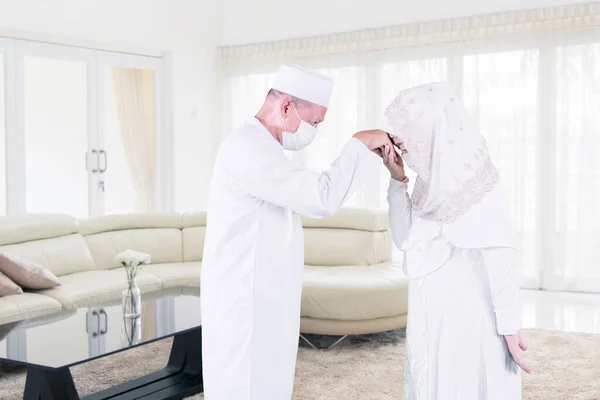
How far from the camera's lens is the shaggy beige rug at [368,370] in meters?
3.28

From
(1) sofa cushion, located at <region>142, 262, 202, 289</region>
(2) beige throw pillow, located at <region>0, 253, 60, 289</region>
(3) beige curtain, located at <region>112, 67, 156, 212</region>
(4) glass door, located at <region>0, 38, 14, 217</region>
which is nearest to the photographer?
(2) beige throw pillow, located at <region>0, 253, 60, 289</region>

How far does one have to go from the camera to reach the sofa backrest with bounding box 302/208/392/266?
4910mm

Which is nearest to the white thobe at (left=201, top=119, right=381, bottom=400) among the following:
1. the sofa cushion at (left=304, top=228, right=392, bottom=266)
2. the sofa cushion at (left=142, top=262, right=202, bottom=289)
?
the sofa cushion at (left=142, top=262, right=202, bottom=289)

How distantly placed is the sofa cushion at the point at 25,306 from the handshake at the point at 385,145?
2.62m

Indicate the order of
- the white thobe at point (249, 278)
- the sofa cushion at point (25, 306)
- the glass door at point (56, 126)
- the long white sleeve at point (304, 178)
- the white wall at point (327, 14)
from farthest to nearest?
the white wall at point (327, 14) < the glass door at point (56, 126) < the sofa cushion at point (25, 306) < the white thobe at point (249, 278) < the long white sleeve at point (304, 178)

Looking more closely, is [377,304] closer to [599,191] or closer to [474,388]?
[474,388]

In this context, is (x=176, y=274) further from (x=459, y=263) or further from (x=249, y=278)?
(x=459, y=263)

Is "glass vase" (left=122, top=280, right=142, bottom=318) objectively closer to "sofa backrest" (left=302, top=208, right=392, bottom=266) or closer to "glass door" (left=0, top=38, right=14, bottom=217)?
"sofa backrest" (left=302, top=208, right=392, bottom=266)

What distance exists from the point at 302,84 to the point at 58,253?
10.5 feet

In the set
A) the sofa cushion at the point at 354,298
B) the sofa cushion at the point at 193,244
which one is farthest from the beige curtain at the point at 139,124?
the sofa cushion at the point at 354,298

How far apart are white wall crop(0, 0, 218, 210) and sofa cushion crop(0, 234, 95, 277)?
2.05 metres

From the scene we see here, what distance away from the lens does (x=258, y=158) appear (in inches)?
70.9

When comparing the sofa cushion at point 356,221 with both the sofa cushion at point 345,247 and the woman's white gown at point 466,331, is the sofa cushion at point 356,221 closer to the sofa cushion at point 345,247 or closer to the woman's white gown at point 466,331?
the sofa cushion at point 345,247

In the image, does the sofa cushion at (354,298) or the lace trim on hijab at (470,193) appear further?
the sofa cushion at (354,298)
